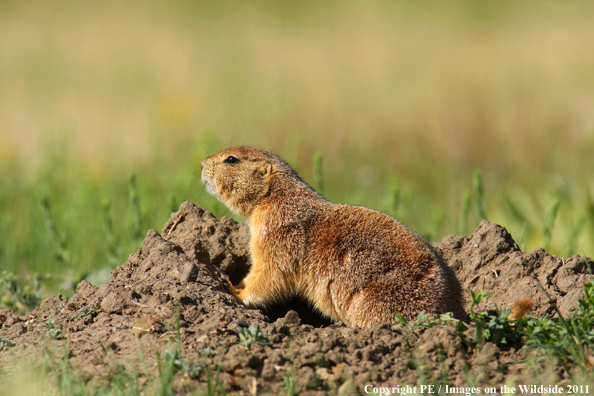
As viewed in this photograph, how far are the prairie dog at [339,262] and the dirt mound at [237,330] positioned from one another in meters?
0.34

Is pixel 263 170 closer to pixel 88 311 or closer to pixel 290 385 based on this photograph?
pixel 88 311

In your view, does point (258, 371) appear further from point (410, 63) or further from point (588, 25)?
point (588, 25)

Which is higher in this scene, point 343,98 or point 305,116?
point 343,98

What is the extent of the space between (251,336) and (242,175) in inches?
63.4

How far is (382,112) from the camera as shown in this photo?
11695mm

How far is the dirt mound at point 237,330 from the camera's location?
9.71 ft

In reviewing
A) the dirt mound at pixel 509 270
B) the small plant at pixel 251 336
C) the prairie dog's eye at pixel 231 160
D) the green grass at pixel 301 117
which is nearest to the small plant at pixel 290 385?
the small plant at pixel 251 336

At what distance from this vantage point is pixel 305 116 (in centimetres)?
1131

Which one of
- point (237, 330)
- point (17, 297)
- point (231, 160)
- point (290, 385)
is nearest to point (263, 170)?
point (231, 160)

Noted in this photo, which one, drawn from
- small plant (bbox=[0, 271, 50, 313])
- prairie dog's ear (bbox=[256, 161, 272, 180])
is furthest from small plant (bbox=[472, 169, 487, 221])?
small plant (bbox=[0, 271, 50, 313])

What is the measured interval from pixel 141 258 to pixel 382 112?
8.26 meters

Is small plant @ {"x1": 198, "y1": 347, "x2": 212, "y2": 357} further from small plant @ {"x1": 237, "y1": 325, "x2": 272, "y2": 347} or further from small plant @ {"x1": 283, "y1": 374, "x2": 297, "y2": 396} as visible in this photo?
small plant @ {"x1": 283, "y1": 374, "x2": 297, "y2": 396}

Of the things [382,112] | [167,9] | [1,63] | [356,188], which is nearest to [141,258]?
[356,188]

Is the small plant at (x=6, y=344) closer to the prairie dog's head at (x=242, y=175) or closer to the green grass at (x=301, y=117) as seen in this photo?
the green grass at (x=301, y=117)
